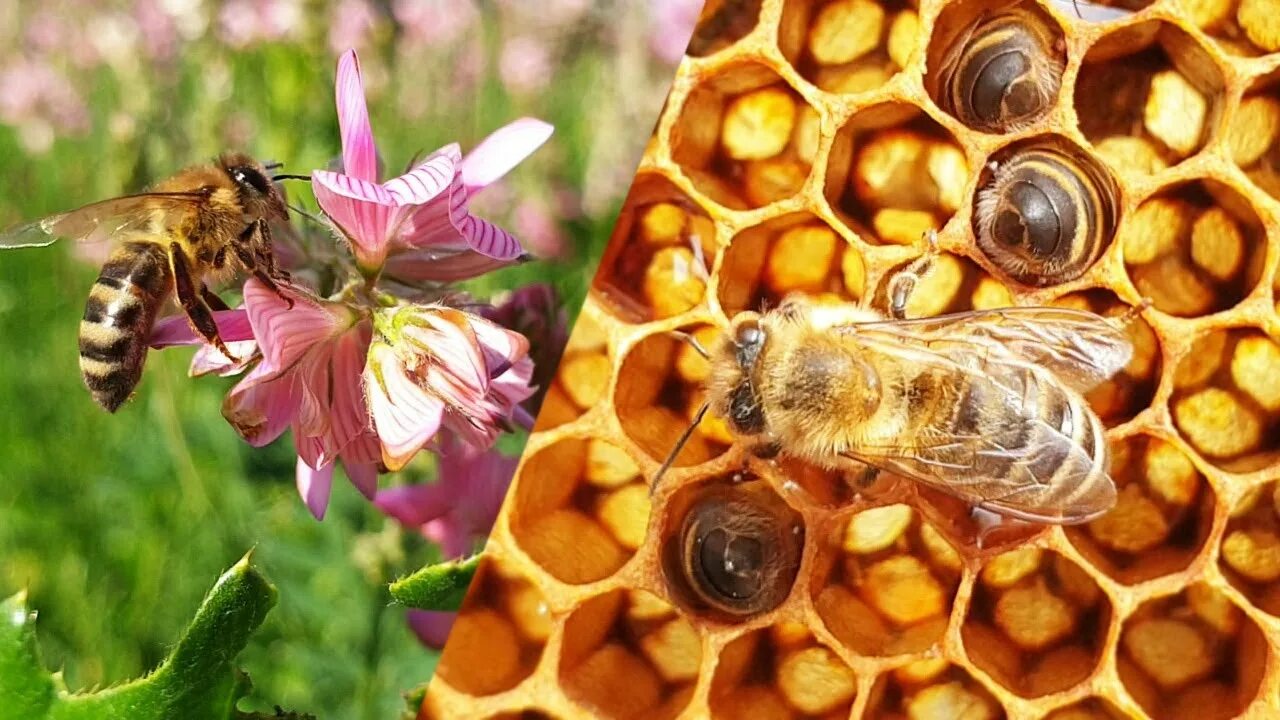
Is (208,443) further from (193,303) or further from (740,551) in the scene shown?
(740,551)

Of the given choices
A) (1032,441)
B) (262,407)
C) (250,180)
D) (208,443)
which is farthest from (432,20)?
(1032,441)

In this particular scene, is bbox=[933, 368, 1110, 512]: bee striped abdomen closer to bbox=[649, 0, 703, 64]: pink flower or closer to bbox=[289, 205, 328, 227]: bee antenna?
bbox=[289, 205, 328, 227]: bee antenna

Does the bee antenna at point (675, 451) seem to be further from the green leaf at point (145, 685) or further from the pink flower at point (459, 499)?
the green leaf at point (145, 685)

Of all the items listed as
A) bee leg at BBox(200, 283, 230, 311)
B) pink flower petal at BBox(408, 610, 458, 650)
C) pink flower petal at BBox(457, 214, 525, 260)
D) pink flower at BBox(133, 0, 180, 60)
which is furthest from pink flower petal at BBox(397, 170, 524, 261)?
pink flower at BBox(133, 0, 180, 60)

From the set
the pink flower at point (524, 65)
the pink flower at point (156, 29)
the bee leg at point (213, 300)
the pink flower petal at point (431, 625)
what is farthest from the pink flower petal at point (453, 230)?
the pink flower at point (156, 29)

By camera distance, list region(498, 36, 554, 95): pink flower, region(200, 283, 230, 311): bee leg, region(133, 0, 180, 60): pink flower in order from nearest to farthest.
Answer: region(200, 283, 230, 311): bee leg < region(498, 36, 554, 95): pink flower < region(133, 0, 180, 60): pink flower
